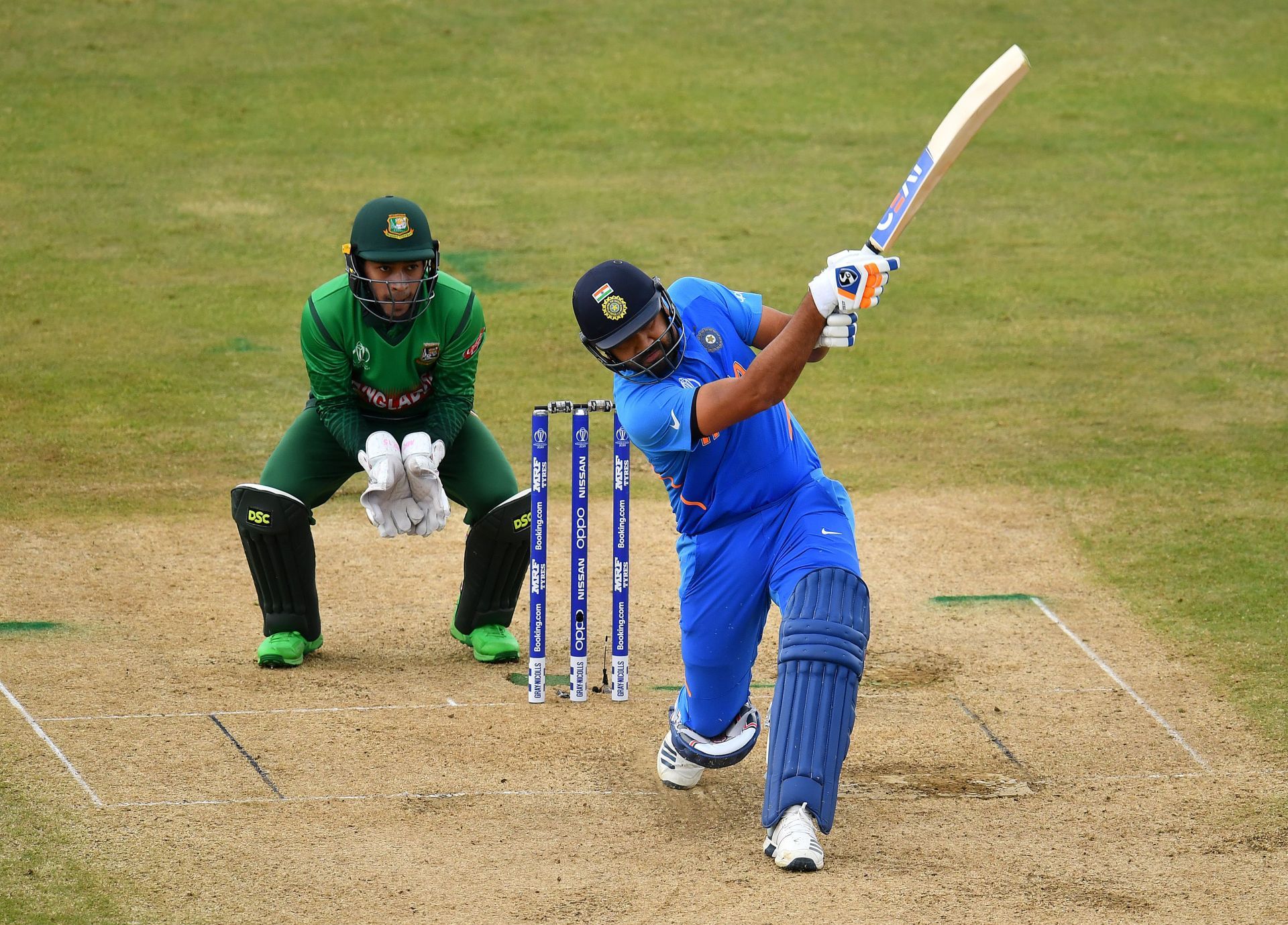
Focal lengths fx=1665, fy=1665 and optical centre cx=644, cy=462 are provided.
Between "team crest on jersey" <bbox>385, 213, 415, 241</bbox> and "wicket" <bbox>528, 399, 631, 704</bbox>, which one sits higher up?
"team crest on jersey" <bbox>385, 213, 415, 241</bbox>

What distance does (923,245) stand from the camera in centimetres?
1538

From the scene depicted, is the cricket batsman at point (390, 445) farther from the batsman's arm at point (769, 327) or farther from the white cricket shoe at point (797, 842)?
the white cricket shoe at point (797, 842)

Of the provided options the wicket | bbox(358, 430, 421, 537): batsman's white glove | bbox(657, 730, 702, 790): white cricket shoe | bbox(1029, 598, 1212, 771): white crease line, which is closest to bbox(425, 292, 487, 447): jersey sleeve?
bbox(358, 430, 421, 537): batsman's white glove

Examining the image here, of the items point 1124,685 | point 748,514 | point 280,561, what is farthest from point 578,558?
point 1124,685

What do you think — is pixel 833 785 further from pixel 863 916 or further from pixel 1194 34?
pixel 1194 34

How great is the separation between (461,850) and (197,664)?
2254 mm

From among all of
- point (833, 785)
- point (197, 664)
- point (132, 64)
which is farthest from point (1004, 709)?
point (132, 64)

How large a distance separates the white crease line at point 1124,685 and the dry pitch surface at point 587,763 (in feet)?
0.06

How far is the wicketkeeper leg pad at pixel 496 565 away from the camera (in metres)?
7.52

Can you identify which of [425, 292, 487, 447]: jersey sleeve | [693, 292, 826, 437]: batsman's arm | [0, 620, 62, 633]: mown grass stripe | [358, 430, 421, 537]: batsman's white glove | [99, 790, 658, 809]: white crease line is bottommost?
[99, 790, 658, 809]: white crease line

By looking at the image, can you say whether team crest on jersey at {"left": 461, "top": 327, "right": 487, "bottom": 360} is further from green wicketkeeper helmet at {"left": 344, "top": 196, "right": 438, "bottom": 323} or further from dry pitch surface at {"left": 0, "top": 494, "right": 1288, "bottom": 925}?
dry pitch surface at {"left": 0, "top": 494, "right": 1288, "bottom": 925}

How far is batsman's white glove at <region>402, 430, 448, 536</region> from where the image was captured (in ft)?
23.3

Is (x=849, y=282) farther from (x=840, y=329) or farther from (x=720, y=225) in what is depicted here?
(x=720, y=225)

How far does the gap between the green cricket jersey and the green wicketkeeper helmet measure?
0.10 meters
